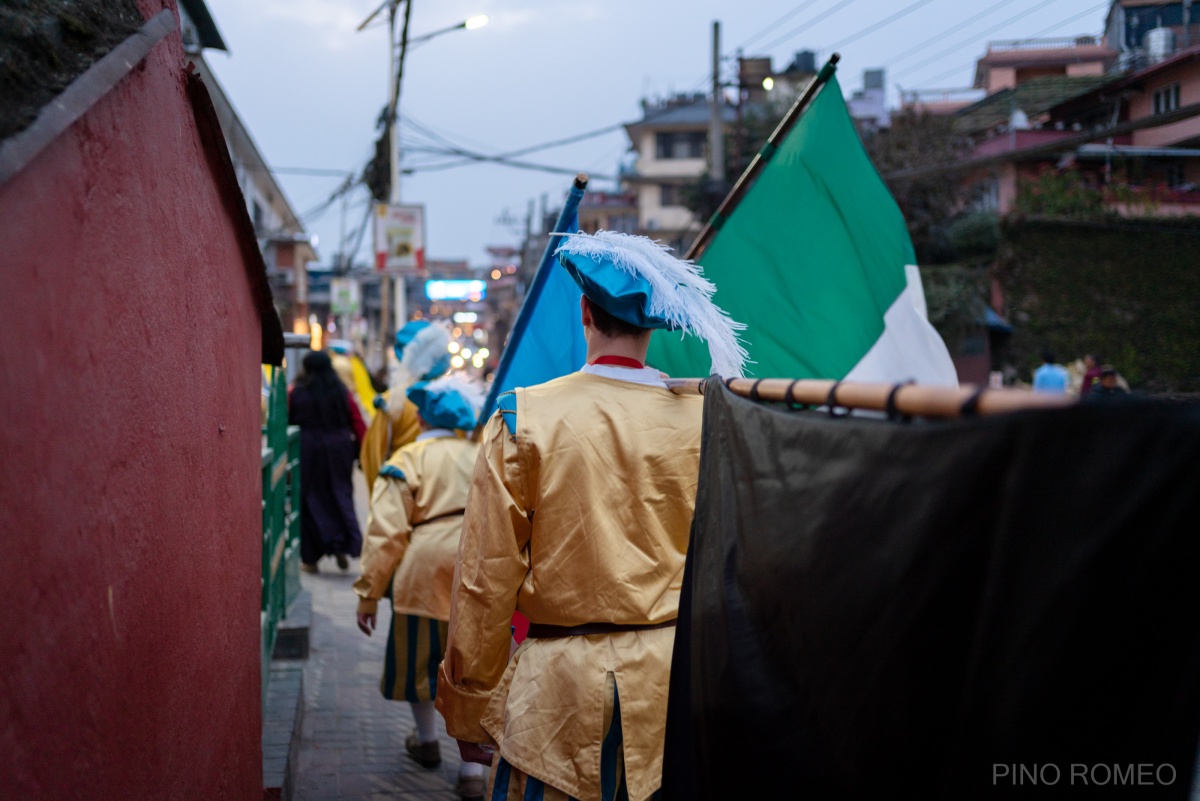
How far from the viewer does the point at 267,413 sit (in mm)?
5840

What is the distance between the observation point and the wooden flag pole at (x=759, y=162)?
12.7 feet

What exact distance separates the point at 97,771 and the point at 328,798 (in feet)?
10.2

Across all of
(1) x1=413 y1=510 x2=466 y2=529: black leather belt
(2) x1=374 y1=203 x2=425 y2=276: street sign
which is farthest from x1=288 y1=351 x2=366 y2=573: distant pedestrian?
(2) x1=374 y1=203 x2=425 y2=276: street sign

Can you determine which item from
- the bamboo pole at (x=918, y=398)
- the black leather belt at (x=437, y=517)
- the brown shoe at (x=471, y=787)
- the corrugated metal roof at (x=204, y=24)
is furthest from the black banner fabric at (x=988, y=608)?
the corrugated metal roof at (x=204, y=24)

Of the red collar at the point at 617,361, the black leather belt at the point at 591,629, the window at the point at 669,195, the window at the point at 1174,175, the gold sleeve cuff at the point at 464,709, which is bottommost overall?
the gold sleeve cuff at the point at 464,709

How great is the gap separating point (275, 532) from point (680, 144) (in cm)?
5302

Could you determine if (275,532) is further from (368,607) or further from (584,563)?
(584,563)

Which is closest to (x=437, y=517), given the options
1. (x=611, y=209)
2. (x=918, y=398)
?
(x=918, y=398)

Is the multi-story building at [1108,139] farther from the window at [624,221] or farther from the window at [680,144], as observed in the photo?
the window at [624,221]

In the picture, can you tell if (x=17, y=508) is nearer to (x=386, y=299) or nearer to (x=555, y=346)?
(x=555, y=346)

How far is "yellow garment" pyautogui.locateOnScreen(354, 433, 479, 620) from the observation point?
15.9 ft

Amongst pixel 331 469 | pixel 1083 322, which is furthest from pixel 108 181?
pixel 1083 322

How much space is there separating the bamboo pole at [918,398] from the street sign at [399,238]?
17.9m

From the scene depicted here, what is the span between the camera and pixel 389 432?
6.62 metres
